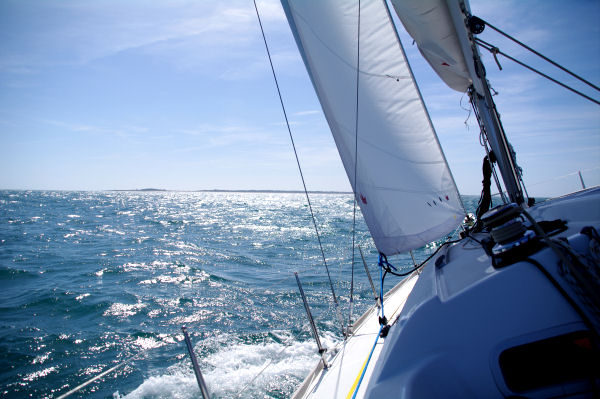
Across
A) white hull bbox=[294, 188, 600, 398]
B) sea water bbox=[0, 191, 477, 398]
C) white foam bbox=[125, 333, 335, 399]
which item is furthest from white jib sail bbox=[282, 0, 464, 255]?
white foam bbox=[125, 333, 335, 399]

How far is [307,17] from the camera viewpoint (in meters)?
2.53

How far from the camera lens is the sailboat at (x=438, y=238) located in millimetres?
1154

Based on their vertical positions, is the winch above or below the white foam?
above

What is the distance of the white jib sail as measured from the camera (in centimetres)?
256

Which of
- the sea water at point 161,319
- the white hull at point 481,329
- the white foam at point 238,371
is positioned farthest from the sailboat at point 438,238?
the white foam at point 238,371

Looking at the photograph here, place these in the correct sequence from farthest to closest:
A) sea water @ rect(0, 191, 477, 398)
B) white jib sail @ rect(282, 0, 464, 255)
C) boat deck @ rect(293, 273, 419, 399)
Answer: sea water @ rect(0, 191, 477, 398) < white jib sail @ rect(282, 0, 464, 255) < boat deck @ rect(293, 273, 419, 399)

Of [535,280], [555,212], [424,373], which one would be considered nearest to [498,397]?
[424,373]

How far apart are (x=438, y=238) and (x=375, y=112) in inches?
47.0

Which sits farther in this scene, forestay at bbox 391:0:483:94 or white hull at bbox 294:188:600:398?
Result: forestay at bbox 391:0:483:94

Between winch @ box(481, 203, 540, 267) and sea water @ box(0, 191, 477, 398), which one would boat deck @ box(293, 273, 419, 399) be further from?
Result: winch @ box(481, 203, 540, 267)

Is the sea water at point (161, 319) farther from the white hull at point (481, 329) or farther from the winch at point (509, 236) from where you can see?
the winch at point (509, 236)

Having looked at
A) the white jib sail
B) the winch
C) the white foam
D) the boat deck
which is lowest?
the white foam

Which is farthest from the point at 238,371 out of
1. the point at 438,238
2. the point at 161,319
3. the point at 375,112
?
the point at 375,112

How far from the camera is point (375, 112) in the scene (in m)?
2.65
